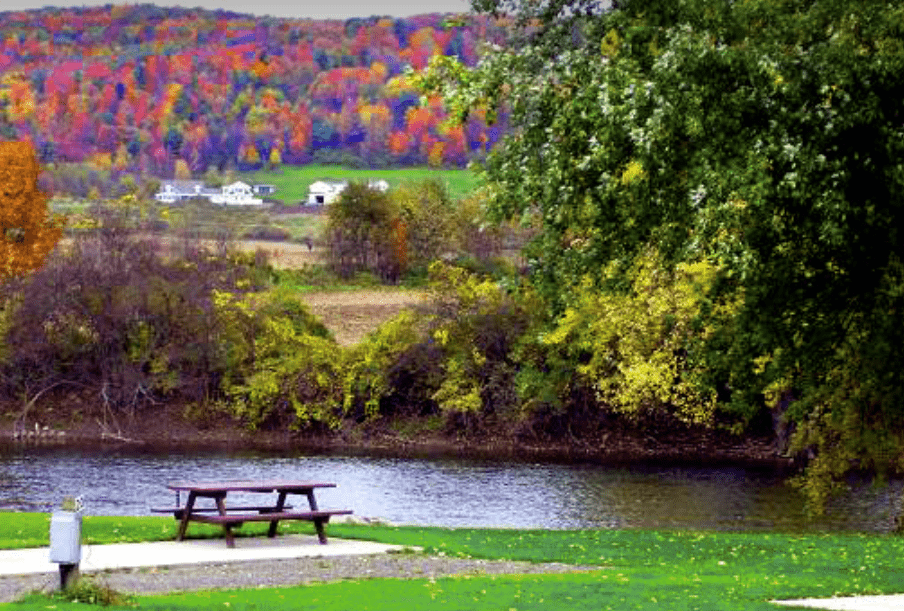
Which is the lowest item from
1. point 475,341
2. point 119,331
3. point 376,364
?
point 376,364

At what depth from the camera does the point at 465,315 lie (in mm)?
73562

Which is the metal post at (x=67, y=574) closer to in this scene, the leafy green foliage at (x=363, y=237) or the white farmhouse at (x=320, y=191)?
the leafy green foliage at (x=363, y=237)

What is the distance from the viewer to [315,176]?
159 m

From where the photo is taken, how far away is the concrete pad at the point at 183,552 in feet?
80.9

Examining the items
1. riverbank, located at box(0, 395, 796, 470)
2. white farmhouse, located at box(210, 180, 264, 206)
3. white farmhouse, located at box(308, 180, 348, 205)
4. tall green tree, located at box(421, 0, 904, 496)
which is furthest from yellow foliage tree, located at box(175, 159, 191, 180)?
tall green tree, located at box(421, 0, 904, 496)

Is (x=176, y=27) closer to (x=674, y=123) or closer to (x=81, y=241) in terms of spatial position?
(x=81, y=241)

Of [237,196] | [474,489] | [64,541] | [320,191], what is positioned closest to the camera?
[64,541]

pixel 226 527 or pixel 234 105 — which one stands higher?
pixel 234 105

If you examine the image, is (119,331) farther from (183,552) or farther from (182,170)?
(182,170)

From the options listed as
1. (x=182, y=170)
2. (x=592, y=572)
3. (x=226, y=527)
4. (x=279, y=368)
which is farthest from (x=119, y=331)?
(x=182, y=170)

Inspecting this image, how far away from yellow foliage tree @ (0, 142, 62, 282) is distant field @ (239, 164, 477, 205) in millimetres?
55128

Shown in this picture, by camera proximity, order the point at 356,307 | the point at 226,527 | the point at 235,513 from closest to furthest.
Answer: the point at 226,527, the point at 235,513, the point at 356,307

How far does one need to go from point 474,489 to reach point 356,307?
37.0 meters

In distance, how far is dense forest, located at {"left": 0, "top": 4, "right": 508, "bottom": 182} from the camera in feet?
502
